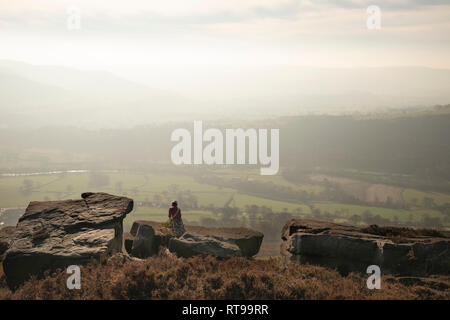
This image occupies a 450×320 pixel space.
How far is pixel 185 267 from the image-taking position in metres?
14.0

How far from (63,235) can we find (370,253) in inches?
535

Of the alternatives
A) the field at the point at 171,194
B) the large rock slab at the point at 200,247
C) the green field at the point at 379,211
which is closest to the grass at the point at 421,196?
the field at the point at 171,194

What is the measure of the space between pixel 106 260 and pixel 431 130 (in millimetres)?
202666

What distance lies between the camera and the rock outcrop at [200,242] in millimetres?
16672

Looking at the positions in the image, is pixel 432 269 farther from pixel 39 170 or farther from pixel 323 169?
pixel 39 170

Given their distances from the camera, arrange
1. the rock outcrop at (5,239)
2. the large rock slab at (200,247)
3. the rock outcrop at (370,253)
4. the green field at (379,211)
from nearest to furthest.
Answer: the rock outcrop at (370,253) < the large rock slab at (200,247) < the rock outcrop at (5,239) < the green field at (379,211)

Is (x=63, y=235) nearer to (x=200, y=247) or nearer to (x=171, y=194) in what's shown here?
(x=200, y=247)

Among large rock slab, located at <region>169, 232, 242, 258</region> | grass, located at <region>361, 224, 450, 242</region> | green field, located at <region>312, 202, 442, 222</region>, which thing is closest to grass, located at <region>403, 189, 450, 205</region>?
green field, located at <region>312, 202, 442, 222</region>

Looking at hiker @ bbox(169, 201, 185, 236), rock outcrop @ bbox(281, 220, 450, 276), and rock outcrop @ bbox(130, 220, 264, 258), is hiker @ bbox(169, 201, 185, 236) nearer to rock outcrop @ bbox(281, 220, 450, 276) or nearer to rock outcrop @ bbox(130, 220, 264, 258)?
rock outcrop @ bbox(130, 220, 264, 258)

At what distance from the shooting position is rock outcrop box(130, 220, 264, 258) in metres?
16.7

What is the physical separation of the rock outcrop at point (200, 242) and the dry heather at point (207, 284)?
1938mm

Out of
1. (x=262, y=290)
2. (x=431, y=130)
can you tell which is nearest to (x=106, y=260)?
(x=262, y=290)

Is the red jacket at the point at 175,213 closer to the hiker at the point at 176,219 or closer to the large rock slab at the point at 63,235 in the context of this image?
the hiker at the point at 176,219
